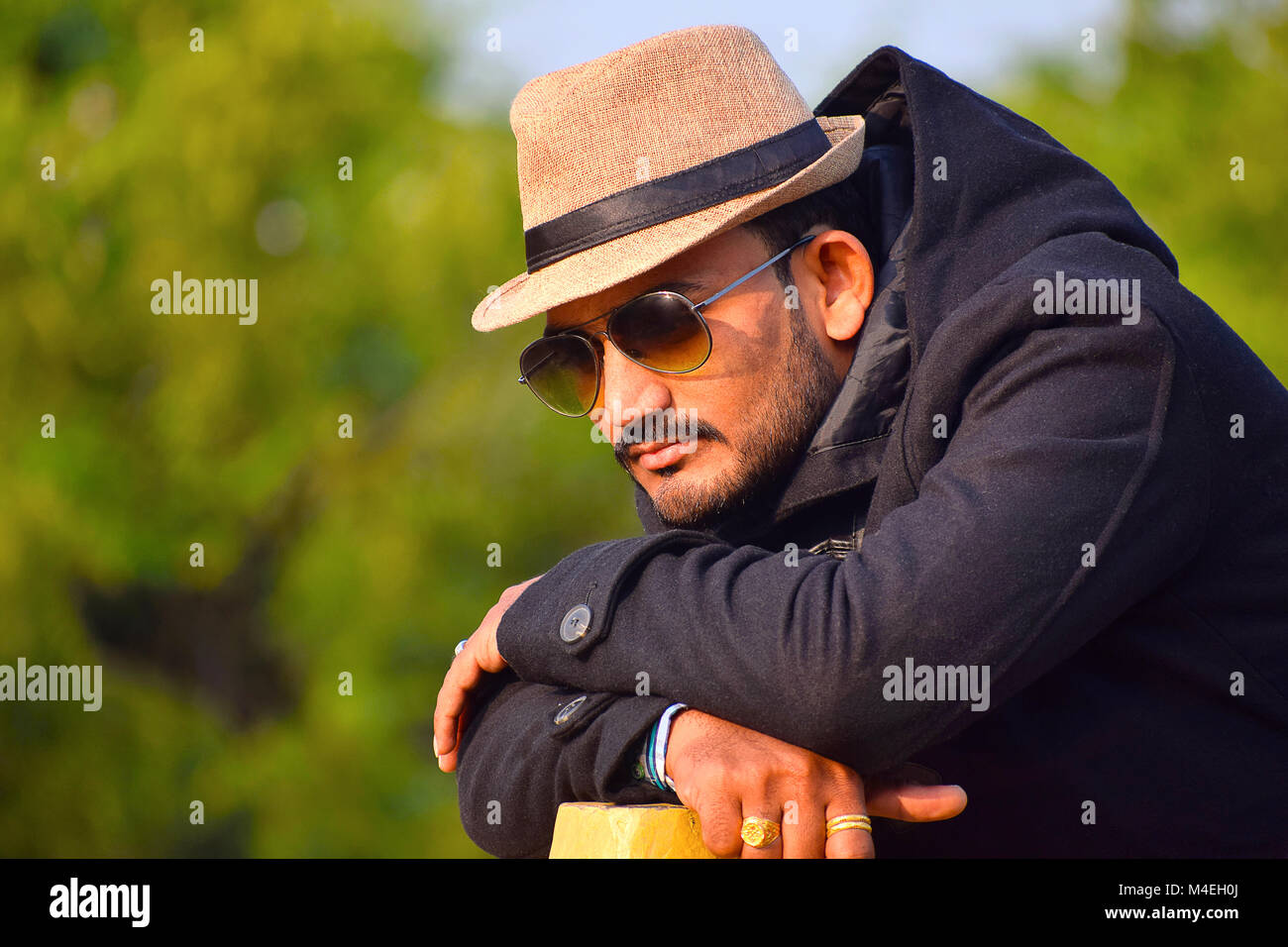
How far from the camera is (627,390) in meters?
2.21

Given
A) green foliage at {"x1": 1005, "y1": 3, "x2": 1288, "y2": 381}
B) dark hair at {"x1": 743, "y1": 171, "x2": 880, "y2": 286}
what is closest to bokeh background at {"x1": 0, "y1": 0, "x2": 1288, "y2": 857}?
green foliage at {"x1": 1005, "y1": 3, "x2": 1288, "y2": 381}

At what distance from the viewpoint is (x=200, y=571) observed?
32.8 feet

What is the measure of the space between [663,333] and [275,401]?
28.6ft

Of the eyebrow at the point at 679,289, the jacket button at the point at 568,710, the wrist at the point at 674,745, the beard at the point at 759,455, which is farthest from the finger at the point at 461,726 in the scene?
the eyebrow at the point at 679,289

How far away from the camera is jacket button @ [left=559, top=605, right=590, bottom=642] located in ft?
5.63

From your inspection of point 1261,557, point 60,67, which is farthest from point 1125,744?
point 60,67

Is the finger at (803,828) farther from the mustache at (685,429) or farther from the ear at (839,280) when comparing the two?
the ear at (839,280)

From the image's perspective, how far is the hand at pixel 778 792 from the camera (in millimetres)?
1459

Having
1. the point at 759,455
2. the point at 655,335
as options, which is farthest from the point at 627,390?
the point at 759,455

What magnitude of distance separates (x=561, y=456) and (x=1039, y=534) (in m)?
8.37

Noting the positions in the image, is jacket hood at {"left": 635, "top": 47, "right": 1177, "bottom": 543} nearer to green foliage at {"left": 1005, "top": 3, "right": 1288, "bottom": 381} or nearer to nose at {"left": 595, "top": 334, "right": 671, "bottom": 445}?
nose at {"left": 595, "top": 334, "right": 671, "bottom": 445}

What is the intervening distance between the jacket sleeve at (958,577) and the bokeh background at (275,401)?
742 cm

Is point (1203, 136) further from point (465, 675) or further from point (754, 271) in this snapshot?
point (465, 675)

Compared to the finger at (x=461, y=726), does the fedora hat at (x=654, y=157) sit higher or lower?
higher
